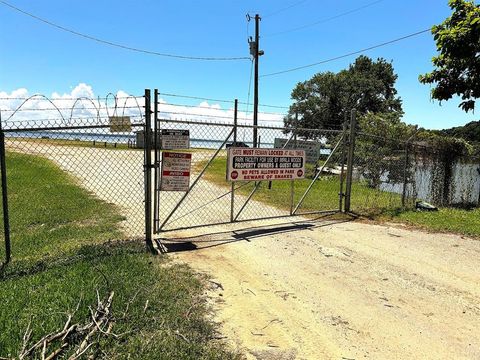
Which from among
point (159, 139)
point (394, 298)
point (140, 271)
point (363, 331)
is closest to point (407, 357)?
point (363, 331)

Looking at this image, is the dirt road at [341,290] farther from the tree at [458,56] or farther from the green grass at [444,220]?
the tree at [458,56]

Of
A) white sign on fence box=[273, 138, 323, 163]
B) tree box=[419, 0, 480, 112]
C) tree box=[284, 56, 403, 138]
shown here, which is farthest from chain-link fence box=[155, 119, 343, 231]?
tree box=[284, 56, 403, 138]

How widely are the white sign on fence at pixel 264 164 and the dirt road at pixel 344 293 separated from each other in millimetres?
1115

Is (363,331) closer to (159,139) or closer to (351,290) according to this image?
(351,290)

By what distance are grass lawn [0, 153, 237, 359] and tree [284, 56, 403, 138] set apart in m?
39.6

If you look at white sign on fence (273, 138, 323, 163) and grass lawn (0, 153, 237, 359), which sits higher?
white sign on fence (273, 138, 323, 163)

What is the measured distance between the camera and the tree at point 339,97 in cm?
4497

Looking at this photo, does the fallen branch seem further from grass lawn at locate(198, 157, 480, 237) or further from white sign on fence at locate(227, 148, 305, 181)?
grass lawn at locate(198, 157, 480, 237)

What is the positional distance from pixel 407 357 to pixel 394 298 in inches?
51.3

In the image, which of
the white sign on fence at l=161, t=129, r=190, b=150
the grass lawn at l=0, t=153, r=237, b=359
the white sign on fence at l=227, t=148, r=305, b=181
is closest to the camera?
the grass lawn at l=0, t=153, r=237, b=359

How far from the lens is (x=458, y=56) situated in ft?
31.9

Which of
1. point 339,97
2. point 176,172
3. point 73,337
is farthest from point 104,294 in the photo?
point 339,97

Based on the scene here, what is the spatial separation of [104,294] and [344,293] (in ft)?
9.14

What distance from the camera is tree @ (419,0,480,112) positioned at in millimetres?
9344
